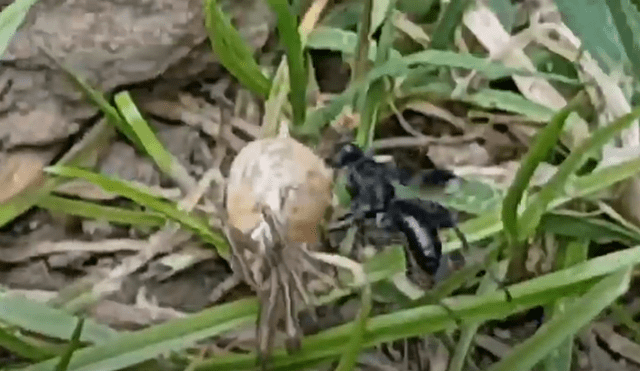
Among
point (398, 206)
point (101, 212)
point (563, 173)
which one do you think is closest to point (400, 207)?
point (398, 206)

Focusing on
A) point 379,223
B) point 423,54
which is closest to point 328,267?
point 379,223

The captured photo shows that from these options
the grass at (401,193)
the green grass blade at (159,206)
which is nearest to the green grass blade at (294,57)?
the grass at (401,193)

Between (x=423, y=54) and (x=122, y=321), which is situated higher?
(x=423, y=54)

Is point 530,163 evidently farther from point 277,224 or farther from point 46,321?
point 46,321

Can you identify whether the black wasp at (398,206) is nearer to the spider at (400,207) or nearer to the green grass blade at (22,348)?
the spider at (400,207)

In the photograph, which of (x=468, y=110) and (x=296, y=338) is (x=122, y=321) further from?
(x=468, y=110)

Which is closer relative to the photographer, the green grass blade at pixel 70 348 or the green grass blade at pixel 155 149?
the green grass blade at pixel 70 348
